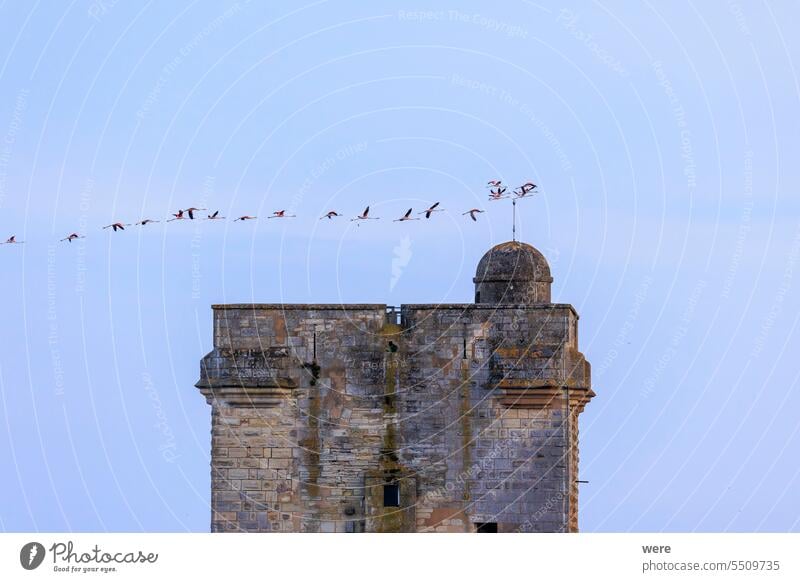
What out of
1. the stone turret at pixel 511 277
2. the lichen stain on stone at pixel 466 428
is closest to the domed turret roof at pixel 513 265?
the stone turret at pixel 511 277

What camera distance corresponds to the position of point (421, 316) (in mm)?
62312

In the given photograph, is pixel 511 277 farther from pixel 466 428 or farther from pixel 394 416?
pixel 394 416

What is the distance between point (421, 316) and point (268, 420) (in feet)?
10.8

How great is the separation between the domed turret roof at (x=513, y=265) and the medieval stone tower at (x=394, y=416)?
1566 millimetres

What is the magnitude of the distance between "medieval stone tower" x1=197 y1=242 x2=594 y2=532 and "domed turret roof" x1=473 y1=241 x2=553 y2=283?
1.57 m

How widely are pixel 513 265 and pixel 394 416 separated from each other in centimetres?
388

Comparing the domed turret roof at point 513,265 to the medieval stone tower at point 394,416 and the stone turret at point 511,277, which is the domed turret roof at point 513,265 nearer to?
the stone turret at point 511,277

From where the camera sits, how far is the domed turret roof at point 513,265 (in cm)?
A: 6372

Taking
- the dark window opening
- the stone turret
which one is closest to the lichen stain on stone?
the dark window opening

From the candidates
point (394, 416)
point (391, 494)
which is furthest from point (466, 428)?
point (391, 494)
